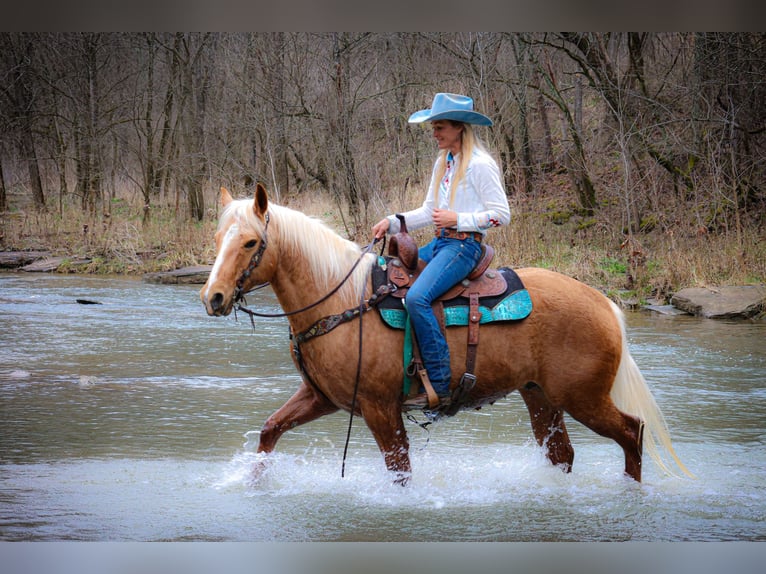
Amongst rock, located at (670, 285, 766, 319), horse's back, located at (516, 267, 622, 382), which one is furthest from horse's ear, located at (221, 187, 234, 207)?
rock, located at (670, 285, 766, 319)

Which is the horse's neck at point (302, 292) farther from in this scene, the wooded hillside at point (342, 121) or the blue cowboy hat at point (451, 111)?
the wooded hillside at point (342, 121)

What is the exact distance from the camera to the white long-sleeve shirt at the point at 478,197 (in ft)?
11.7

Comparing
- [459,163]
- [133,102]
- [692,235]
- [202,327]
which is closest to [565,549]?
[459,163]

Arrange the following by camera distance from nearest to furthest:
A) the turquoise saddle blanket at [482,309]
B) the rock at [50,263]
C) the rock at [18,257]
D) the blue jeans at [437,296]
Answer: the blue jeans at [437,296] → the turquoise saddle blanket at [482,309] → the rock at [18,257] → the rock at [50,263]

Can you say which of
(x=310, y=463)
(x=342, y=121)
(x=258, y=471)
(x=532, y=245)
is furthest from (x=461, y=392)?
(x=342, y=121)

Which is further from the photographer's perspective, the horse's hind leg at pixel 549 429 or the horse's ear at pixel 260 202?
the horse's hind leg at pixel 549 429

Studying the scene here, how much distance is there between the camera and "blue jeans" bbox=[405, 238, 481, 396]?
352 cm

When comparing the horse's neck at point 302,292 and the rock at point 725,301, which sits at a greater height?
the horse's neck at point 302,292

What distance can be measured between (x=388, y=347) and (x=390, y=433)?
0.37 metres

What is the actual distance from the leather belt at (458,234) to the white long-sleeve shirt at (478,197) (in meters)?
0.03

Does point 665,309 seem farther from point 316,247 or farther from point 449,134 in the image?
point 316,247

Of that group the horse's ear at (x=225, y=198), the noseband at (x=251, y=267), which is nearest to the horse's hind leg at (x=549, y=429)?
the noseband at (x=251, y=267)

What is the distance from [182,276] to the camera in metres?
10.8

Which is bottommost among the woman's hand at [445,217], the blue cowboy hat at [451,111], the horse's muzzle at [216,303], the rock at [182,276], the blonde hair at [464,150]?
the rock at [182,276]
